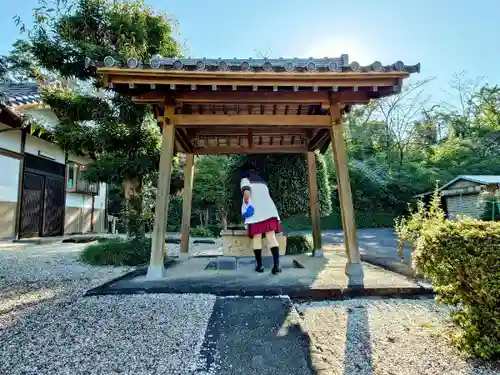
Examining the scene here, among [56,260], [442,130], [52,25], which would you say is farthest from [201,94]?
[442,130]

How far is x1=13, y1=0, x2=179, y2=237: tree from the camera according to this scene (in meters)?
5.45

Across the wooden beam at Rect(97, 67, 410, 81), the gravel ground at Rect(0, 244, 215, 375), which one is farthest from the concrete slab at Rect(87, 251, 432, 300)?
the wooden beam at Rect(97, 67, 410, 81)

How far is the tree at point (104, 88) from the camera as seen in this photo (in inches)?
215

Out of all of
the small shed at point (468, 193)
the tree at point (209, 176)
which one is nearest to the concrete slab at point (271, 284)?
the tree at point (209, 176)

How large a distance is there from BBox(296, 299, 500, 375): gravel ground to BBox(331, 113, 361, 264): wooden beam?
0.74 metres

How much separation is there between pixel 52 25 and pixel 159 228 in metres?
4.54

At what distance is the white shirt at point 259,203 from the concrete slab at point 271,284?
704mm

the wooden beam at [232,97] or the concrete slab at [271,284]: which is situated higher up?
the wooden beam at [232,97]

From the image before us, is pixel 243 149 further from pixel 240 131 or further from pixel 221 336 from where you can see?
pixel 221 336

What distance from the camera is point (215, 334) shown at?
2189 millimetres

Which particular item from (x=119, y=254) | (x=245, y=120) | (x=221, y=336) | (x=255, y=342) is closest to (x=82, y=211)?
(x=119, y=254)

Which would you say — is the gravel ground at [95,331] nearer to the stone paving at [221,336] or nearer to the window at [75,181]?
the stone paving at [221,336]

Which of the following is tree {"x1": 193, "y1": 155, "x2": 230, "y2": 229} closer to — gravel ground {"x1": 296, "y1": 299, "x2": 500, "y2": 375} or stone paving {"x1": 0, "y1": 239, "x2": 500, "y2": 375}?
stone paving {"x1": 0, "y1": 239, "x2": 500, "y2": 375}

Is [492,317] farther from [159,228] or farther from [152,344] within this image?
[159,228]
